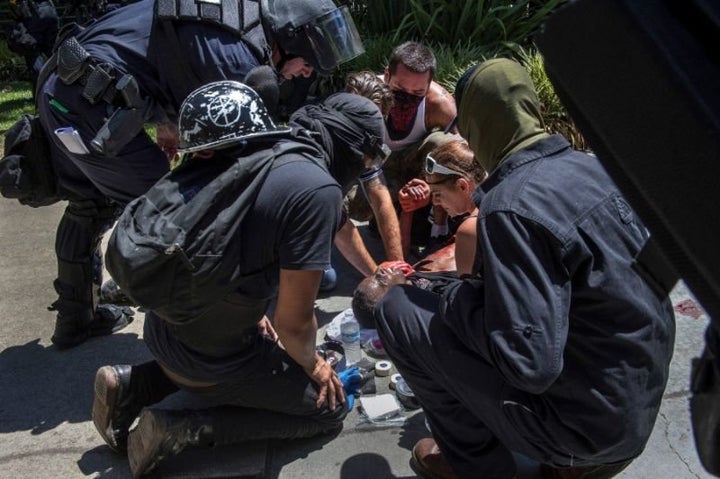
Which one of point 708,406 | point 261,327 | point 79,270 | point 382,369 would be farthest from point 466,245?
point 708,406

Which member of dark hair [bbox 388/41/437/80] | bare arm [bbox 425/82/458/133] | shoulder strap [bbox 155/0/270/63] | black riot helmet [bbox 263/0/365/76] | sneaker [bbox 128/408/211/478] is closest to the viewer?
sneaker [bbox 128/408/211/478]

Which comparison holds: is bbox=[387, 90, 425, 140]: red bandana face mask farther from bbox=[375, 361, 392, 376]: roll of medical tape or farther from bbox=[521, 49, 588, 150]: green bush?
bbox=[375, 361, 392, 376]: roll of medical tape

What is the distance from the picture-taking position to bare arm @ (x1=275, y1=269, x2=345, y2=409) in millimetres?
2211

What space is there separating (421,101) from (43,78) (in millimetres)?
1930

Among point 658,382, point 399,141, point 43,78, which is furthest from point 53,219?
point 658,382

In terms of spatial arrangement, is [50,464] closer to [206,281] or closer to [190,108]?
[206,281]

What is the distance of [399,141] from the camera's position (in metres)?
3.96

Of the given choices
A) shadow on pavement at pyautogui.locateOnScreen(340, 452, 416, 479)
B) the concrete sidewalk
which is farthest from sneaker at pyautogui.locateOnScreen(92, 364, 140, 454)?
shadow on pavement at pyautogui.locateOnScreen(340, 452, 416, 479)

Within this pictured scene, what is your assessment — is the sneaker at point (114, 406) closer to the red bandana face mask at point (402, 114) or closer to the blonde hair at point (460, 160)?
the blonde hair at point (460, 160)

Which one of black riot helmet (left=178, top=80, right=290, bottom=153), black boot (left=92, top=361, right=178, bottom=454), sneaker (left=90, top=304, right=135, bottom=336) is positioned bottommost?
sneaker (left=90, top=304, right=135, bottom=336)

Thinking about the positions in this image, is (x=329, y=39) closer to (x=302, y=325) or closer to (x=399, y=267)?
(x=399, y=267)

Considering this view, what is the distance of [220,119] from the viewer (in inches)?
83.7

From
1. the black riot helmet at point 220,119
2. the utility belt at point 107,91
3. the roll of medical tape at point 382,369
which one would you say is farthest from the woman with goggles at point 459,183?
the utility belt at point 107,91

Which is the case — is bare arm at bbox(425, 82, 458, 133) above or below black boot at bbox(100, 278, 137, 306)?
above
